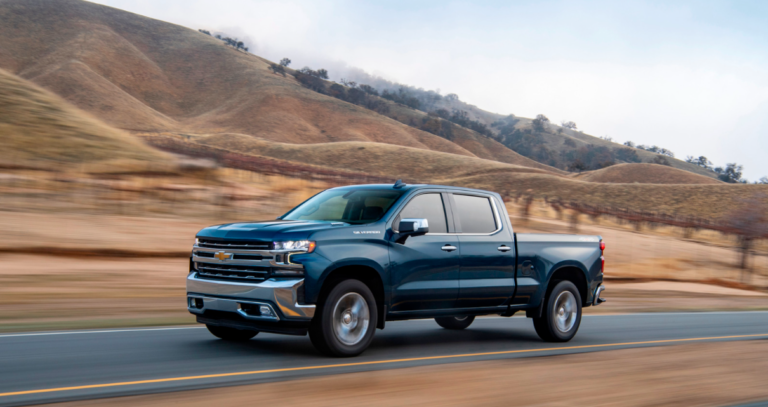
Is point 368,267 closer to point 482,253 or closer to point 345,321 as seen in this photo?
point 345,321

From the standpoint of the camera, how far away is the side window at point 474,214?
905cm

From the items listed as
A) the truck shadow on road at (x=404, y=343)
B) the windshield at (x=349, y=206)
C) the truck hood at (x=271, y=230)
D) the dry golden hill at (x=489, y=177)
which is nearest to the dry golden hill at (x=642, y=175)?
the dry golden hill at (x=489, y=177)

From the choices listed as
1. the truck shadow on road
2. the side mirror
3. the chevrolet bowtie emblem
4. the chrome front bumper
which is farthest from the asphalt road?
the side mirror

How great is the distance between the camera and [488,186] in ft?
301

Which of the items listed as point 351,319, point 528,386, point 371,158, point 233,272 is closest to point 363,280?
point 351,319

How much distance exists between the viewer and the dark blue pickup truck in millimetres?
7344

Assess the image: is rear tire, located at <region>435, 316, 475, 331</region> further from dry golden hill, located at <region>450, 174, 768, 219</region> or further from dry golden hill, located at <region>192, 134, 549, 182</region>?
dry golden hill, located at <region>192, 134, 549, 182</region>

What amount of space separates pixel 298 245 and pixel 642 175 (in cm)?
13019

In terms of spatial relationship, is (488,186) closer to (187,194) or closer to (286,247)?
(187,194)

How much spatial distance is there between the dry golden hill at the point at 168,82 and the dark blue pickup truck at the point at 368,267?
112 m

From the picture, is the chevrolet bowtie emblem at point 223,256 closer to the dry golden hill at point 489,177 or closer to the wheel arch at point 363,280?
the wheel arch at point 363,280

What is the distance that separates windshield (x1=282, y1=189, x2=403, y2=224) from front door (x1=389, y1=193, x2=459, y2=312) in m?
0.26

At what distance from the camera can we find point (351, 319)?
25.7 ft

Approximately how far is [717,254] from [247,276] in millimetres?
34632
